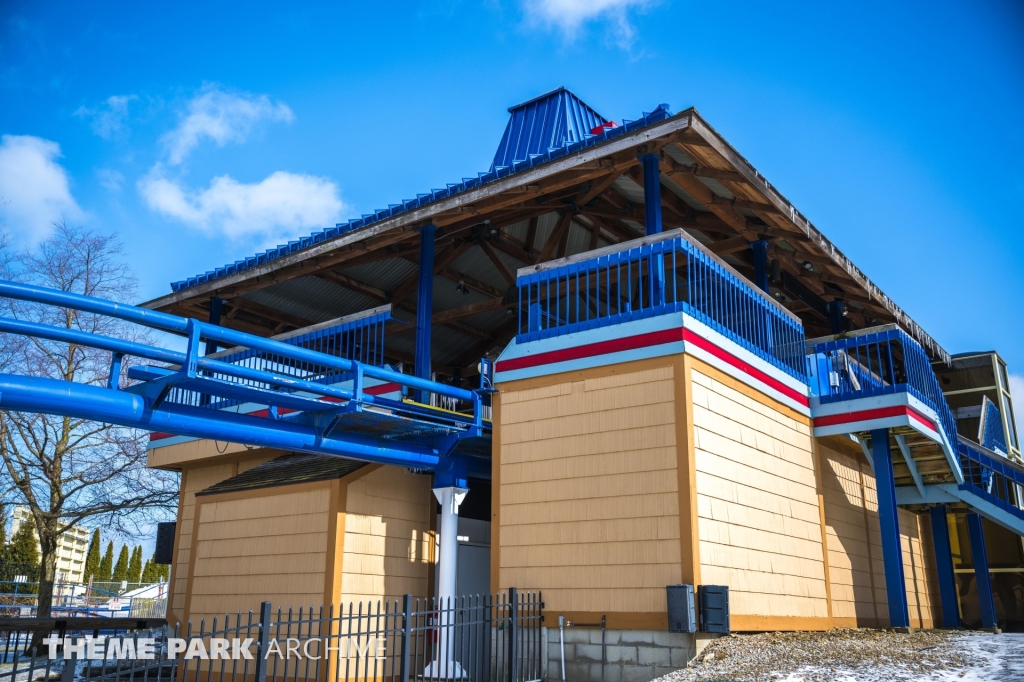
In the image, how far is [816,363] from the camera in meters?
14.5

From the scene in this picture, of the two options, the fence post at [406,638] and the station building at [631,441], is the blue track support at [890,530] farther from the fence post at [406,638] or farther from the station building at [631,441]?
the fence post at [406,638]

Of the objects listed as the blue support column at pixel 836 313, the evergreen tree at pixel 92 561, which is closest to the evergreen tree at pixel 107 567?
the evergreen tree at pixel 92 561

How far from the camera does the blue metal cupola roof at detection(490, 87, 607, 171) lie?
800 inches

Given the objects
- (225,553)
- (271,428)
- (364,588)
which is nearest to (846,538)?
(364,588)

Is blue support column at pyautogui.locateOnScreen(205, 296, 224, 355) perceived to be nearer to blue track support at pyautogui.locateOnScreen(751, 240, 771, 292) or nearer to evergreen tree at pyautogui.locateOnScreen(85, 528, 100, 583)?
blue track support at pyautogui.locateOnScreen(751, 240, 771, 292)

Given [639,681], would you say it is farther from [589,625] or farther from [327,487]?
[327,487]

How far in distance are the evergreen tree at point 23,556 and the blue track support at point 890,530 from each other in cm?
4000

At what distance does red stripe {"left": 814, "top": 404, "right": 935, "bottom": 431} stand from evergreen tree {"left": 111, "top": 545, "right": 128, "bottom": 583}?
210 ft

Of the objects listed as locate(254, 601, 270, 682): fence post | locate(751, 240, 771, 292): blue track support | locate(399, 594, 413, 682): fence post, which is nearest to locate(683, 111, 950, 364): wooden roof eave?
locate(751, 240, 771, 292): blue track support

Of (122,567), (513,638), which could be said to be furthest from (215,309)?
(122,567)

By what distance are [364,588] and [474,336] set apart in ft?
37.6

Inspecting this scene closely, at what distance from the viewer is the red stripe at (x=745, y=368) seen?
11.1 m

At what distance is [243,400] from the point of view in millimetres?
11039

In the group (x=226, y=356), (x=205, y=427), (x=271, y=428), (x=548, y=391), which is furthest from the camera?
(x=226, y=356)
